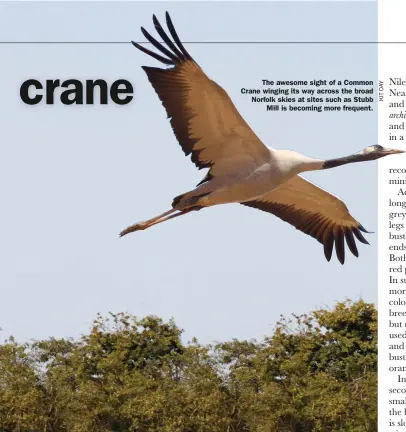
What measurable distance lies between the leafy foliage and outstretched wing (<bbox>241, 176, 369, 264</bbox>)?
0.86 meters

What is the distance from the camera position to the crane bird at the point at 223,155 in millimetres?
9375

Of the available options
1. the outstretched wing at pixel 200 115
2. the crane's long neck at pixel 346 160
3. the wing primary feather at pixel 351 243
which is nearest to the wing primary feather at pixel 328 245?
the wing primary feather at pixel 351 243

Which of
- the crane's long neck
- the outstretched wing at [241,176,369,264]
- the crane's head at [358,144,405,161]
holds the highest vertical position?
the crane's head at [358,144,405,161]

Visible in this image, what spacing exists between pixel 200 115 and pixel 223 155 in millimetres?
605

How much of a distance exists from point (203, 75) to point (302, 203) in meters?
2.32

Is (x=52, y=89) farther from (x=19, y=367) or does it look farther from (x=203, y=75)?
(x=19, y=367)

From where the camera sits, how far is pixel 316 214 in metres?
11.2

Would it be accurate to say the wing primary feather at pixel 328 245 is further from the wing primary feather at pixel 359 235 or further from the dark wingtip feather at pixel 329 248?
the wing primary feather at pixel 359 235

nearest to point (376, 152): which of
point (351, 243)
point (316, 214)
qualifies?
point (316, 214)

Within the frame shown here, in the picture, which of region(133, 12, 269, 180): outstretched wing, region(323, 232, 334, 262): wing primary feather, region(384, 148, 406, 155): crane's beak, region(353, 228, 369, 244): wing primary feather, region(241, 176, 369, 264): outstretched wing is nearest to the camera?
region(133, 12, 269, 180): outstretched wing

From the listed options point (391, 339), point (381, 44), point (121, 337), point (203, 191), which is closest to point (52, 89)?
point (203, 191)

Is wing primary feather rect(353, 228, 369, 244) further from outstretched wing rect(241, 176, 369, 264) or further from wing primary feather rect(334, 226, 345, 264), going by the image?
wing primary feather rect(334, 226, 345, 264)

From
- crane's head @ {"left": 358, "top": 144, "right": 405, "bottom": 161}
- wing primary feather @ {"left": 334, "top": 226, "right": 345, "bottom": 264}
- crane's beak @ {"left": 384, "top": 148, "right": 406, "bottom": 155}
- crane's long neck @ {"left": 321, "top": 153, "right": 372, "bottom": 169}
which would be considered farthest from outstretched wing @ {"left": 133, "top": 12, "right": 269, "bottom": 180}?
wing primary feather @ {"left": 334, "top": 226, "right": 345, "bottom": 264}

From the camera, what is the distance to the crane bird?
938cm
